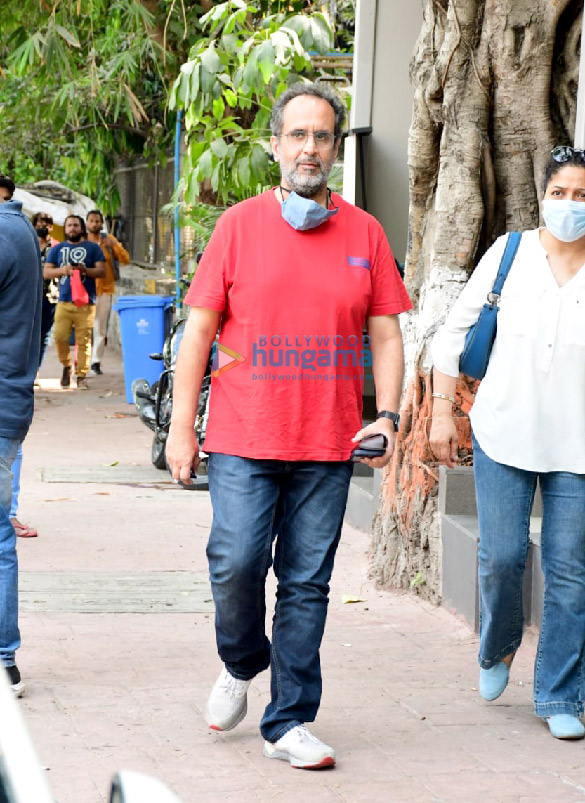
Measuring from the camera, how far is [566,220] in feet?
15.2

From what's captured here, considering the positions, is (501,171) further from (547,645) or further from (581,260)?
(547,645)

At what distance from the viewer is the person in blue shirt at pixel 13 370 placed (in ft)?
A: 16.9

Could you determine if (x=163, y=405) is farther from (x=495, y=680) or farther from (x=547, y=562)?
(x=547, y=562)

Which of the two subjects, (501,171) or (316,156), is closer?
(316,156)

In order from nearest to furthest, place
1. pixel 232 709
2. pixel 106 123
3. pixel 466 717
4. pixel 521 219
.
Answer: pixel 232 709 → pixel 466 717 → pixel 521 219 → pixel 106 123

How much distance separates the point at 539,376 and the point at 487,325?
27 centimetres

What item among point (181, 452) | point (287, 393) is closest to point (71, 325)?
point (181, 452)

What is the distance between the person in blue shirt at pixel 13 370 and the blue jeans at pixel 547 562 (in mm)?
1761

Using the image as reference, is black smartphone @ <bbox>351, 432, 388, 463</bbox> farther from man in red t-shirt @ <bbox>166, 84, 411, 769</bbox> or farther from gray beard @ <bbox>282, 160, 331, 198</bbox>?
gray beard @ <bbox>282, 160, 331, 198</bbox>

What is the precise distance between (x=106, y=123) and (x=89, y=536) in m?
13.9

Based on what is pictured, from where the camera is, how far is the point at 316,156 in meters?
4.36

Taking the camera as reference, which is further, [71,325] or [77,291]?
[71,325]

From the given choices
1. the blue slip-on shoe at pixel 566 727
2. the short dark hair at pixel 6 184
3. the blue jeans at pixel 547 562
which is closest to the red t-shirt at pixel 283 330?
the blue jeans at pixel 547 562

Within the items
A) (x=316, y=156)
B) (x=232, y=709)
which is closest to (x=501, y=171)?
(x=316, y=156)
